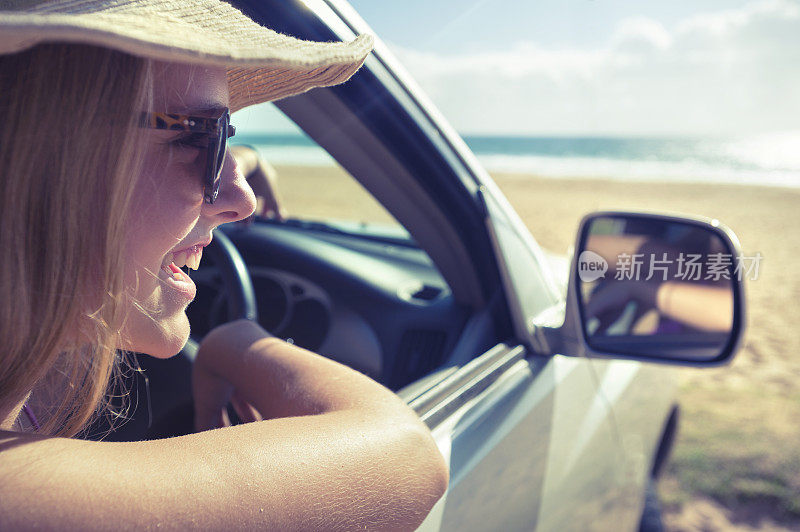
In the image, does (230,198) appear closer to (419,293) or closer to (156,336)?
(156,336)

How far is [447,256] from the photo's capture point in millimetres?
1767

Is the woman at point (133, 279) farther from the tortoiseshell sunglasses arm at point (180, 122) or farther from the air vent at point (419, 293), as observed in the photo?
the air vent at point (419, 293)

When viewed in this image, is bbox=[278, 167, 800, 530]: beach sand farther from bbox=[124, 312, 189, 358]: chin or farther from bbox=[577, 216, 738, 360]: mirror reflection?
bbox=[124, 312, 189, 358]: chin

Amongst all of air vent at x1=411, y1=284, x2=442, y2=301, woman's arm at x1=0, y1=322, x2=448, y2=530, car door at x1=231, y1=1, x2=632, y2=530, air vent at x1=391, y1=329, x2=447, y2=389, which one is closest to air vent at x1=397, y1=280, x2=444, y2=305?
air vent at x1=411, y1=284, x2=442, y2=301

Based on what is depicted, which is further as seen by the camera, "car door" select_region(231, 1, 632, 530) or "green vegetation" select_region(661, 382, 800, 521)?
"green vegetation" select_region(661, 382, 800, 521)

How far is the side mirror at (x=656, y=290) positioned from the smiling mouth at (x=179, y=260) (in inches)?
39.1

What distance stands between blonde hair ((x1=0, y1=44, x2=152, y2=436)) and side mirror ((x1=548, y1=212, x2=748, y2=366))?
3.90ft

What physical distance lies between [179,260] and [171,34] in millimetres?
427

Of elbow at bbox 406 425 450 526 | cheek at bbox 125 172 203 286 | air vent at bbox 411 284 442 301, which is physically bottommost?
elbow at bbox 406 425 450 526

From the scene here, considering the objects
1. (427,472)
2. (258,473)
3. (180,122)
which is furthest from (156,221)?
(427,472)

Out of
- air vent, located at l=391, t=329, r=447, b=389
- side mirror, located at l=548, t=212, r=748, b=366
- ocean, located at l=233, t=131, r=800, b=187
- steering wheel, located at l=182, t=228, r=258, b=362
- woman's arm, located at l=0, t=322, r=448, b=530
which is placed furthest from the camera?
ocean, located at l=233, t=131, r=800, b=187

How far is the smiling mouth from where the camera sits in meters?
0.95

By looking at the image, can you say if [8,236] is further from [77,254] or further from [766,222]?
[766,222]

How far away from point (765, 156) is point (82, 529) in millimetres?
56814
